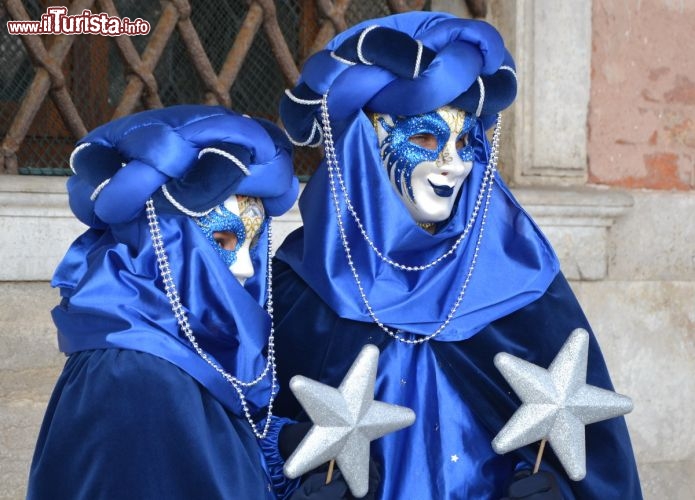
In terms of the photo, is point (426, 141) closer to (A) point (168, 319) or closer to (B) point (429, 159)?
(B) point (429, 159)

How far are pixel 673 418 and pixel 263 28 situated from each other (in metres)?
2.03

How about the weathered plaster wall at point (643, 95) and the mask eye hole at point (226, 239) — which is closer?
the mask eye hole at point (226, 239)

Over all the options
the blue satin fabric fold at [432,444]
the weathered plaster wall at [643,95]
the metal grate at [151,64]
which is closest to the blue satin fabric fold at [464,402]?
the blue satin fabric fold at [432,444]

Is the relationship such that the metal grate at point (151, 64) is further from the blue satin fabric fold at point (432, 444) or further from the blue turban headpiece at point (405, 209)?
the blue satin fabric fold at point (432, 444)

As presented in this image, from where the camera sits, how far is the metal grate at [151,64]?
3.97m

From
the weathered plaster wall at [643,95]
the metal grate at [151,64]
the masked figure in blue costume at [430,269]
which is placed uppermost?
the masked figure in blue costume at [430,269]

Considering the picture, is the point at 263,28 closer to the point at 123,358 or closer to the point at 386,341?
the point at 386,341

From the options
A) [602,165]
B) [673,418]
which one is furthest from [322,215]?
[673,418]

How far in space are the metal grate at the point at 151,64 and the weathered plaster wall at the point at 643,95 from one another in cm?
71

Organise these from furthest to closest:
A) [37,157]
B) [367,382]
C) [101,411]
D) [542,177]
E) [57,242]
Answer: [542,177] < [37,157] < [57,242] < [367,382] < [101,411]

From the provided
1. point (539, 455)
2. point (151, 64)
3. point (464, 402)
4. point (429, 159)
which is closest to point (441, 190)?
point (429, 159)

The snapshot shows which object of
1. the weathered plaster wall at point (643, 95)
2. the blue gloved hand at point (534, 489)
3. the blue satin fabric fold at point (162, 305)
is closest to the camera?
the blue satin fabric fold at point (162, 305)

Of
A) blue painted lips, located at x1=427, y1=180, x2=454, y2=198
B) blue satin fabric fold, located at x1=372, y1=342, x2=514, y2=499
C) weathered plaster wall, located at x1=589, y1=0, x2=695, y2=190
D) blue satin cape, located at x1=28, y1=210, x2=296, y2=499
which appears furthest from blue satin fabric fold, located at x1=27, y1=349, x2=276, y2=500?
weathered plaster wall, located at x1=589, y1=0, x2=695, y2=190

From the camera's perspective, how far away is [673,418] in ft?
15.3
